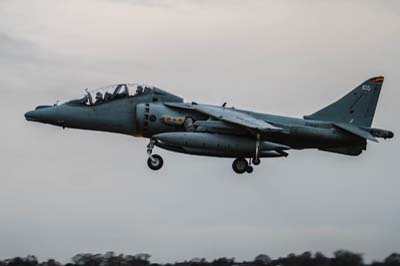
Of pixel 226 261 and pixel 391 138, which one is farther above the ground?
pixel 391 138

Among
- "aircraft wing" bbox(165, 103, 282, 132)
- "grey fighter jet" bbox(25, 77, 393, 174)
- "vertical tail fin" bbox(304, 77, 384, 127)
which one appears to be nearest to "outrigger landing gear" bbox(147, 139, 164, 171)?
"grey fighter jet" bbox(25, 77, 393, 174)

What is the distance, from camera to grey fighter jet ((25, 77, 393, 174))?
30.5 metres

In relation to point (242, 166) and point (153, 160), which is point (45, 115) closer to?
point (153, 160)

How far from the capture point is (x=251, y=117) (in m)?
31.6

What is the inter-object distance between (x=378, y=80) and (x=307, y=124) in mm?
3500

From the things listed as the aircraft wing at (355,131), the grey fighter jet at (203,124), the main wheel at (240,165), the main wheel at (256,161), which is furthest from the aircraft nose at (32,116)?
the aircraft wing at (355,131)

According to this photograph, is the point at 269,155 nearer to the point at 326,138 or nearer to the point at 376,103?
the point at 326,138

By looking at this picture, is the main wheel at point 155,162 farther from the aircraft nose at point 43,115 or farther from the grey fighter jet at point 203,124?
the aircraft nose at point 43,115

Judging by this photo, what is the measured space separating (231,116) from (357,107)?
522 cm

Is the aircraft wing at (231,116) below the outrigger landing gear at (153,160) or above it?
above

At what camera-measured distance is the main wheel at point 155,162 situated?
103 feet

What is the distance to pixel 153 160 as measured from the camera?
31.5 metres

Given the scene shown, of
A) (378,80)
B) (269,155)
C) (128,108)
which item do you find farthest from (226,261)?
(378,80)

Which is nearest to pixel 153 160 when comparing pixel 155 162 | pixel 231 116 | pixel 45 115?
pixel 155 162
